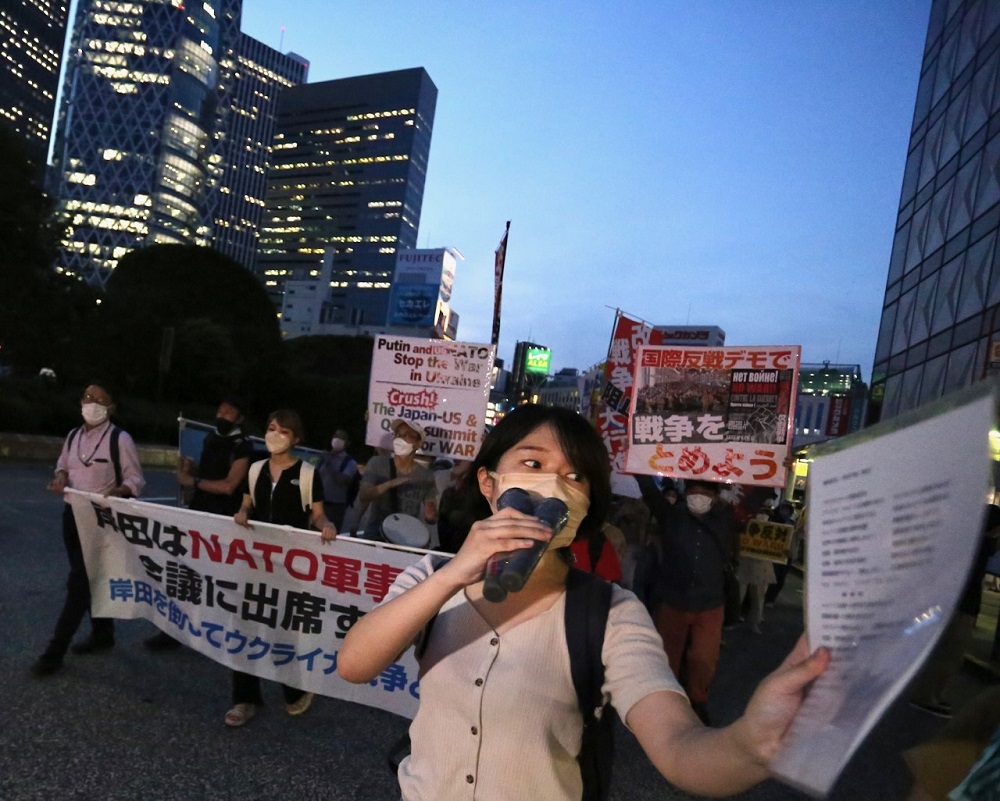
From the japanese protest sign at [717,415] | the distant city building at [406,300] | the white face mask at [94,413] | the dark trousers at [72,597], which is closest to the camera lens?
the dark trousers at [72,597]

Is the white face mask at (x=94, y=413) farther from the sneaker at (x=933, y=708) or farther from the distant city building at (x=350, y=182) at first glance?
the distant city building at (x=350, y=182)

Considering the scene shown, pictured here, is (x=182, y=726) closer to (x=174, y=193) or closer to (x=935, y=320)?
(x=935, y=320)

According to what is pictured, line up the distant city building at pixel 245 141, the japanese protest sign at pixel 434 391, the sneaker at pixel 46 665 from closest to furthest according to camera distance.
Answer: the sneaker at pixel 46 665
the japanese protest sign at pixel 434 391
the distant city building at pixel 245 141

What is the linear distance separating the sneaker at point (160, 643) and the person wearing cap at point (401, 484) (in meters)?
1.52

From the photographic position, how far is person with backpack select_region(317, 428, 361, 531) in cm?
826

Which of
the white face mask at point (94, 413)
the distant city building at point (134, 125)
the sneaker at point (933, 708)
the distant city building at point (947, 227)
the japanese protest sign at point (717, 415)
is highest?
the distant city building at point (134, 125)

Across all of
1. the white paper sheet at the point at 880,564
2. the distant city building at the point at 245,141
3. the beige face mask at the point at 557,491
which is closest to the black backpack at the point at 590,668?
the beige face mask at the point at 557,491

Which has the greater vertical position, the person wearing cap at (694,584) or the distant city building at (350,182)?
the distant city building at (350,182)

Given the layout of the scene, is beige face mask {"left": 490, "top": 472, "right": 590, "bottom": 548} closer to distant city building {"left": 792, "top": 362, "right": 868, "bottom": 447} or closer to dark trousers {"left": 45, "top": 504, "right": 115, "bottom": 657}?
dark trousers {"left": 45, "top": 504, "right": 115, "bottom": 657}

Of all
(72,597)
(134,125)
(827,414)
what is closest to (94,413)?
(72,597)

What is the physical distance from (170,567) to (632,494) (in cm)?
441

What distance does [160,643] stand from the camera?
5.23m

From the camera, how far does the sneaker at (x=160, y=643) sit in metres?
5.21

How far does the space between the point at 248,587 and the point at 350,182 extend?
17136 cm
